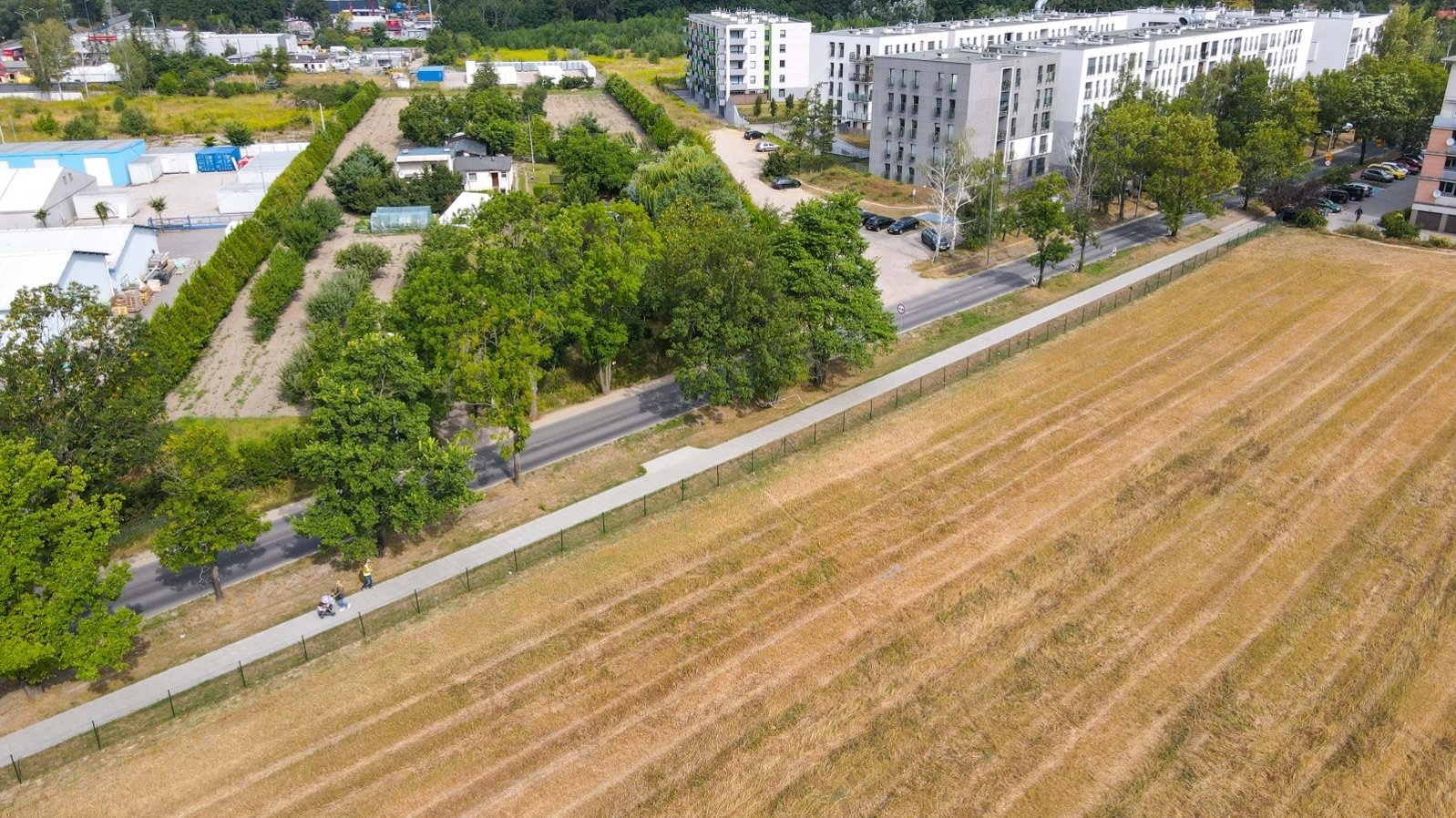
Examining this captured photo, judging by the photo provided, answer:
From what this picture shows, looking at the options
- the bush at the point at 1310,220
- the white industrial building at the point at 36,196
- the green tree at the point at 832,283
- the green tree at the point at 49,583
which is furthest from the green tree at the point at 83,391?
the bush at the point at 1310,220

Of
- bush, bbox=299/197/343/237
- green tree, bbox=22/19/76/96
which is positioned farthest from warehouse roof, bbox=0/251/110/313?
green tree, bbox=22/19/76/96

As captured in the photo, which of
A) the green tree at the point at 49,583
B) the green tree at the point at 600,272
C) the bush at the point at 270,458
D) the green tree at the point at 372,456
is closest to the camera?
the green tree at the point at 49,583

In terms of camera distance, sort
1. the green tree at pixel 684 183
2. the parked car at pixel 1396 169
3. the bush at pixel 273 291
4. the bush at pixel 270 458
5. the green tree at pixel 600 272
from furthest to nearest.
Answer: the parked car at pixel 1396 169 < the green tree at pixel 684 183 < the bush at pixel 273 291 < the green tree at pixel 600 272 < the bush at pixel 270 458

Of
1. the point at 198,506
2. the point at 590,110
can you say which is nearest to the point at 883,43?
the point at 590,110

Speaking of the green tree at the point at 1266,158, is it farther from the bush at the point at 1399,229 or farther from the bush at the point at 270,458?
the bush at the point at 270,458

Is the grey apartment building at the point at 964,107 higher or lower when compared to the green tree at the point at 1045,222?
higher

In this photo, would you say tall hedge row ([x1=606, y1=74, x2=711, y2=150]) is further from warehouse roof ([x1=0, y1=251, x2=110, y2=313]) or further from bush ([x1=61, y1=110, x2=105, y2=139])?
bush ([x1=61, y1=110, x2=105, y2=139])
